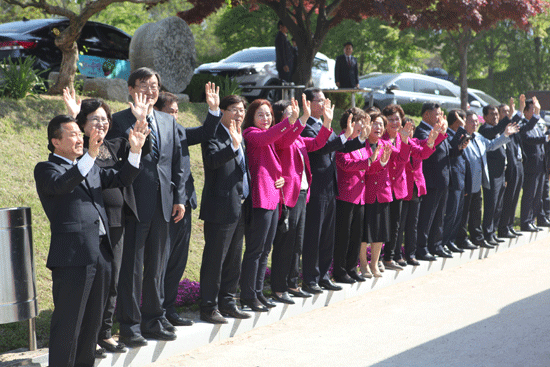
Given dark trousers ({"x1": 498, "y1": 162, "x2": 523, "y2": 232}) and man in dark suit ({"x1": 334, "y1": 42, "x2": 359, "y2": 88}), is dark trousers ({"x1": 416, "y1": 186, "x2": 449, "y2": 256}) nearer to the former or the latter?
dark trousers ({"x1": 498, "y1": 162, "x2": 523, "y2": 232})

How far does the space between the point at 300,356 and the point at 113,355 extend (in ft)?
4.93

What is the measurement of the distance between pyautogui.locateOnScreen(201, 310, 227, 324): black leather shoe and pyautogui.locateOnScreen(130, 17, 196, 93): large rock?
6.86 m

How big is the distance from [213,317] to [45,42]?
712cm

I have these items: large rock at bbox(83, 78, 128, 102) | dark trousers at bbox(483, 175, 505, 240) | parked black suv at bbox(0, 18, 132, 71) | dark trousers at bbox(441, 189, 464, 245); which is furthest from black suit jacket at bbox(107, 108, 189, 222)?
dark trousers at bbox(483, 175, 505, 240)

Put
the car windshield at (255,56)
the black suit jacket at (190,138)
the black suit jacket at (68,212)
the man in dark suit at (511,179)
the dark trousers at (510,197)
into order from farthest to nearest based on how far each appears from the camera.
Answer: the car windshield at (255,56) < the dark trousers at (510,197) < the man in dark suit at (511,179) < the black suit jacket at (190,138) < the black suit jacket at (68,212)

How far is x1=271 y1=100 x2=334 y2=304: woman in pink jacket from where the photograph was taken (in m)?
6.30

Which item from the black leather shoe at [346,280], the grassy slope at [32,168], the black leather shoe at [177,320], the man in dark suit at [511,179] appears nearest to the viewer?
the black leather shoe at [177,320]

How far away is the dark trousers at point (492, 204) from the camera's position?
9836 mm

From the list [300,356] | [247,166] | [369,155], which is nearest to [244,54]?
[369,155]

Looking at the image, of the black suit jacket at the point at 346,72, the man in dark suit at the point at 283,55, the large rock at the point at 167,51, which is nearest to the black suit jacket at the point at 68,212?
the large rock at the point at 167,51

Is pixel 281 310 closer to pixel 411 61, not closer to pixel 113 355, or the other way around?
pixel 113 355

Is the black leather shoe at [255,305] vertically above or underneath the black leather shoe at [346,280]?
above

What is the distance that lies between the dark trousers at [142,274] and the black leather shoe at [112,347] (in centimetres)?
15

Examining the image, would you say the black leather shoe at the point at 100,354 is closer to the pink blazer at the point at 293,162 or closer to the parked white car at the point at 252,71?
the pink blazer at the point at 293,162
